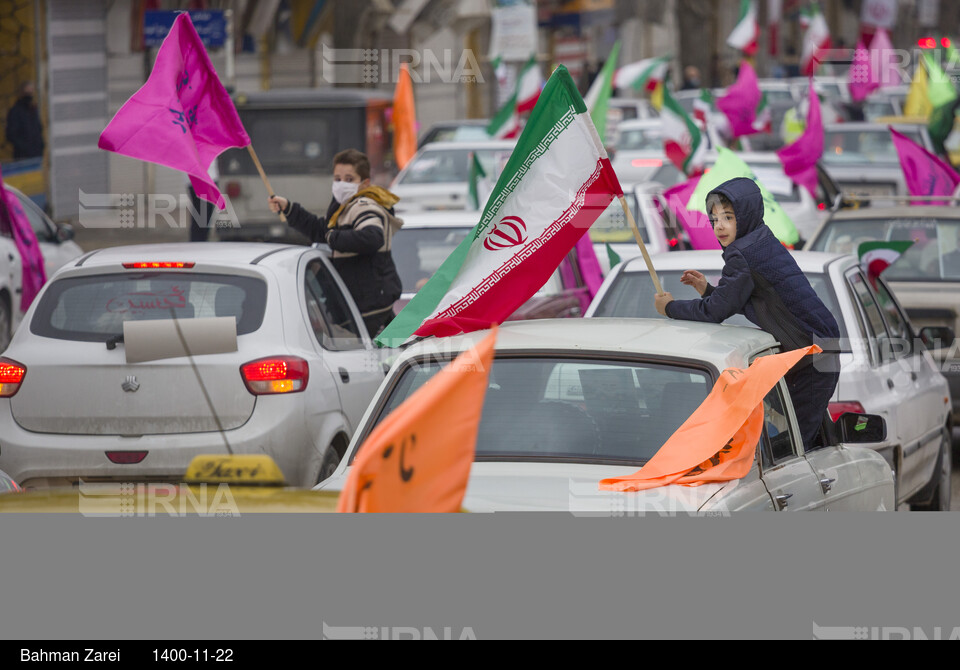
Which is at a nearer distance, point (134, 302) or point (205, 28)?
point (134, 302)

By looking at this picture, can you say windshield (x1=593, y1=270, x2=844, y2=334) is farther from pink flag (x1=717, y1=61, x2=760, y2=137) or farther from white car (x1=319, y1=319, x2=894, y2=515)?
pink flag (x1=717, y1=61, x2=760, y2=137)

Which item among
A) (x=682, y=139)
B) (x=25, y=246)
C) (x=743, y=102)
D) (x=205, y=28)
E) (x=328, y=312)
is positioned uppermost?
(x=205, y=28)

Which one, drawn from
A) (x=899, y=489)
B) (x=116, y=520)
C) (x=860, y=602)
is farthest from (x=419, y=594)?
(x=899, y=489)

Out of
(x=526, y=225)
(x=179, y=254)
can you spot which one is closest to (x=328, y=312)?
(x=179, y=254)

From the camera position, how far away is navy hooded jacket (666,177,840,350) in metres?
5.76

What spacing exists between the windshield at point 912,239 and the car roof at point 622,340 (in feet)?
17.1

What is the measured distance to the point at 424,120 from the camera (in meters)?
35.7

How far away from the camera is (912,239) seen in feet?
33.3

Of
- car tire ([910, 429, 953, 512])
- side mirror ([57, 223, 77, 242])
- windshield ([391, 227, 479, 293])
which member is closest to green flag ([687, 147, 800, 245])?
windshield ([391, 227, 479, 293])

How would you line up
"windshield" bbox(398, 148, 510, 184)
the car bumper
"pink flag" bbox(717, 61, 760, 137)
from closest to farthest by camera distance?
the car bumper < "windshield" bbox(398, 148, 510, 184) < "pink flag" bbox(717, 61, 760, 137)

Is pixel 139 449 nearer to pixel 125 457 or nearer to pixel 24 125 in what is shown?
pixel 125 457

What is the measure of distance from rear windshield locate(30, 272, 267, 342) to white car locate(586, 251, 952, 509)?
1.74 metres

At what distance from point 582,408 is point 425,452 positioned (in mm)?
2048
